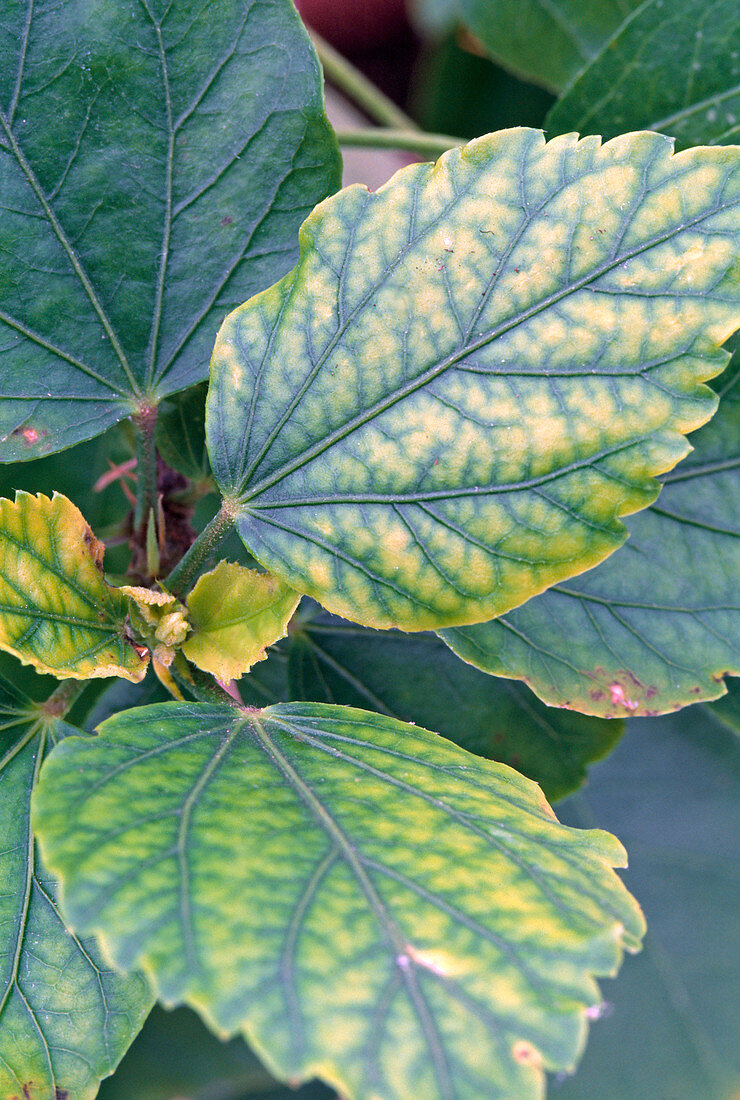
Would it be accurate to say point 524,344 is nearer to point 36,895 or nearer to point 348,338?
point 348,338

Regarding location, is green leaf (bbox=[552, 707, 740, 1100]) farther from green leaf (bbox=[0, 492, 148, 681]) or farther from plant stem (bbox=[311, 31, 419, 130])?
plant stem (bbox=[311, 31, 419, 130])

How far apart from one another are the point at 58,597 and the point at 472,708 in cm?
37

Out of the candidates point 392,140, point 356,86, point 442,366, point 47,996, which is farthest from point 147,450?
point 356,86

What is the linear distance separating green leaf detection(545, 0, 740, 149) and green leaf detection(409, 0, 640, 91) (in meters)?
0.36

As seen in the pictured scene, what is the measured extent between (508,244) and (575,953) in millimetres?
362

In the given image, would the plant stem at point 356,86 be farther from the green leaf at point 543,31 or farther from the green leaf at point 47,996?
the green leaf at point 47,996

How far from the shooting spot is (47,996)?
58 cm

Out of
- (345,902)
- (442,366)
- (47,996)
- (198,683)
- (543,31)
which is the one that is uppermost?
(543,31)

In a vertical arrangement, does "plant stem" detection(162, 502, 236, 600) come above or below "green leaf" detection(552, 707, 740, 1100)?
above

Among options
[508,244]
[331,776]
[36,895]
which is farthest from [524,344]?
[36,895]

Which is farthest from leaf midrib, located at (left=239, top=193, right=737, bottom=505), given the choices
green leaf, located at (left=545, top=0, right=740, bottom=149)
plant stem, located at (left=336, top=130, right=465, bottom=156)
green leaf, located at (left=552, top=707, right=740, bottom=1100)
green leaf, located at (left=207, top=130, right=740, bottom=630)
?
green leaf, located at (left=552, top=707, right=740, bottom=1100)

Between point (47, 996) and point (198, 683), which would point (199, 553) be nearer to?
point (198, 683)

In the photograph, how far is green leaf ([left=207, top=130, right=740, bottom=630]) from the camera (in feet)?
1.57

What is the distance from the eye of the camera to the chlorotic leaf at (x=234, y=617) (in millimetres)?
566
